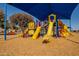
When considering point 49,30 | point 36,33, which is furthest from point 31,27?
point 49,30

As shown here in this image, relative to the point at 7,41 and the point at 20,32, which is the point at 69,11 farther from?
the point at 7,41

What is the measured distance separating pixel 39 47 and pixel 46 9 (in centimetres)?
61

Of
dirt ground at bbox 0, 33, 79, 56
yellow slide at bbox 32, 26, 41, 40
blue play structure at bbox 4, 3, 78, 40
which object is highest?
blue play structure at bbox 4, 3, 78, 40

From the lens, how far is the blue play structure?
129 inches

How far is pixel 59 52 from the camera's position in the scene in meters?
3.29

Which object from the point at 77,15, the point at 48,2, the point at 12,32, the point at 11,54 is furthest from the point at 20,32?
the point at 77,15

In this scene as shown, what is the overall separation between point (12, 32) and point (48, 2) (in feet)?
2.42

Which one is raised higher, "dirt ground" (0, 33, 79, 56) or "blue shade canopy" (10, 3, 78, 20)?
"blue shade canopy" (10, 3, 78, 20)

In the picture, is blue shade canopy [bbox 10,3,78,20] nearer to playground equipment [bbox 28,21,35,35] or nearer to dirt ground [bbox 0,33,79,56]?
playground equipment [bbox 28,21,35,35]

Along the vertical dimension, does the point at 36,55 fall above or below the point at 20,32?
below

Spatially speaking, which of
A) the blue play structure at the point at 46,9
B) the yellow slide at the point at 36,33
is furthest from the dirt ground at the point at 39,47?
the blue play structure at the point at 46,9

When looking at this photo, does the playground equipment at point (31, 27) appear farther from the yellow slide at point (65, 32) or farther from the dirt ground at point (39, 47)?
the yellow slide at point (65, 32)

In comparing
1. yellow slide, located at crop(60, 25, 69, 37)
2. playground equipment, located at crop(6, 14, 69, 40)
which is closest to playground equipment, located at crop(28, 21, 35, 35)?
playground equipment, located at crop(6, 14, 69, 40)

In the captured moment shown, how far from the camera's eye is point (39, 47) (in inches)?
131
